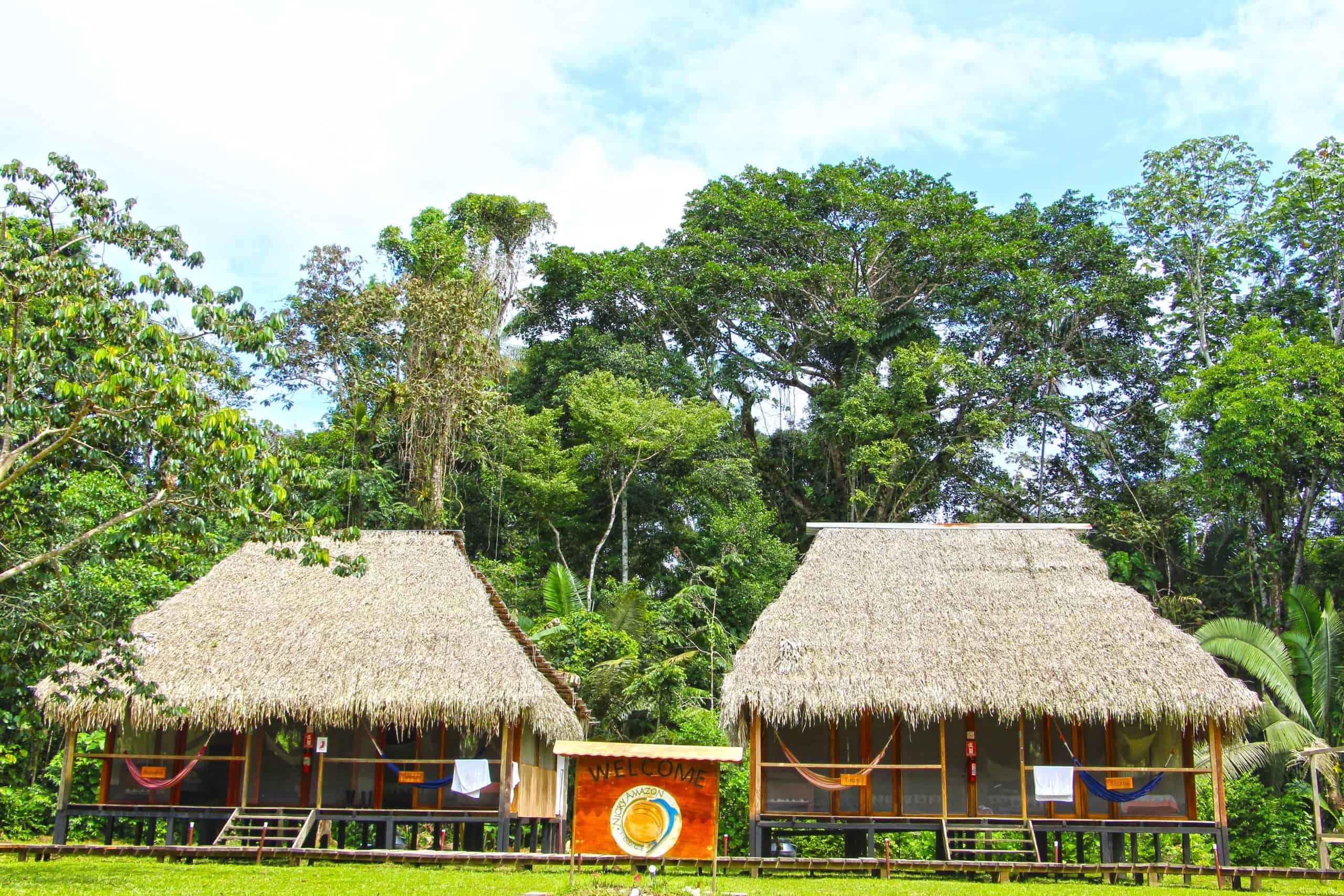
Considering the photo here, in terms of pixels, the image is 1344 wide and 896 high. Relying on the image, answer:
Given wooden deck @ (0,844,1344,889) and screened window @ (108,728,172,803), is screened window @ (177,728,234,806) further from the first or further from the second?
wooden deck @ (0,844,1344,889)

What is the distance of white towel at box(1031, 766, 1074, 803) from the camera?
47.5 feet

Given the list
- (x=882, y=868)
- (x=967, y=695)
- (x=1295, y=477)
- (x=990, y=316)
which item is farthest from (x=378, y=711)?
(x=990, y=316)

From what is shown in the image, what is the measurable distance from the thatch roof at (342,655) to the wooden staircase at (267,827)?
4.06 feet

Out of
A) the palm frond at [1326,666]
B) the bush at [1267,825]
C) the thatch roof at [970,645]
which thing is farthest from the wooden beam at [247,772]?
the palm frond at [1326,666]

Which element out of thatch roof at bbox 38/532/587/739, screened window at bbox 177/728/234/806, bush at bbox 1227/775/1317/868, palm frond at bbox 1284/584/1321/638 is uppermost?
palm frond at bbox 1284/584/1321/638

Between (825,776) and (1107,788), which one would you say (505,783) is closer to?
(825,776)

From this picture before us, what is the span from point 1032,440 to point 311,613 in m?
19.3

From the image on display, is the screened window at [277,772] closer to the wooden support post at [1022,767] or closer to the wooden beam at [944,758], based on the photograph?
the wooden beam at [944,758]

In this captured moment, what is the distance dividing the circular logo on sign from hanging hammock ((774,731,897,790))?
4972 mm

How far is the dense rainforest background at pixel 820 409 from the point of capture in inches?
844

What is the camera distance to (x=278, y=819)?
14664 mm

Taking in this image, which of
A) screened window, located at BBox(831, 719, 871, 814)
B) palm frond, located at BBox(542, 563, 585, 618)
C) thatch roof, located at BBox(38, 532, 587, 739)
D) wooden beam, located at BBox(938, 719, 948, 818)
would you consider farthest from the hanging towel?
A: palm frond, located at BBox(542, 563, 585, 618)

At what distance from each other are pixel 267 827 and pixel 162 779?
5.55 feet

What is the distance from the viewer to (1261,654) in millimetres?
19156
